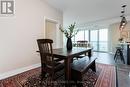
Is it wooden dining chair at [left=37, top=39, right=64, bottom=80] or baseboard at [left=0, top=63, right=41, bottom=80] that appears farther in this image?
baseboard at [left=0, top=63, right=41, bottom=80]

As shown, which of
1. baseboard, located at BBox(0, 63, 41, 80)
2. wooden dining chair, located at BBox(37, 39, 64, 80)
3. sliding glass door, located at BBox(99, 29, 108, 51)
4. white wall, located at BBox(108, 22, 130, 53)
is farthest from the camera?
sliding glass door, located at BBox(99, 29, 108, 51)

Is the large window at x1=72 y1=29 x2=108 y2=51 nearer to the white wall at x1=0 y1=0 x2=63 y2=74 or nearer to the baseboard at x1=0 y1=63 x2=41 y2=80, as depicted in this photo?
the white wall at x1=0 y1=0 x2=63 y2=74

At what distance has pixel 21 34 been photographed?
323cm

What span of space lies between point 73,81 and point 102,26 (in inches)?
301

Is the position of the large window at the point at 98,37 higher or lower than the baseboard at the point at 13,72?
higher

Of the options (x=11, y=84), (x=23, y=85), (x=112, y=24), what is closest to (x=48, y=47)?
(x=23, y=85)

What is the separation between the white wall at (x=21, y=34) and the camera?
282cm

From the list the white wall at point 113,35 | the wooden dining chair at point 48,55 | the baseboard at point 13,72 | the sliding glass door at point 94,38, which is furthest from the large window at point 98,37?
the wooden dining chair at point 48,55

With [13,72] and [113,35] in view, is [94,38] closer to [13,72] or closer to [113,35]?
[113,35]

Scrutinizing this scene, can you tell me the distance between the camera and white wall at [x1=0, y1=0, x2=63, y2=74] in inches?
111

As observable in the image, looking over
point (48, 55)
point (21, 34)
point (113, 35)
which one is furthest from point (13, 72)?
point (113, 35)

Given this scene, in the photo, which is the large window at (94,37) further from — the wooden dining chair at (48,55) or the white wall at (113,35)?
the wooden dining chair at (48,55)

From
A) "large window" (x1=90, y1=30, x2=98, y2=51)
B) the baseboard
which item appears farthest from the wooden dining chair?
"large window" (x1=90, y1=30, x2=98, y2=51)

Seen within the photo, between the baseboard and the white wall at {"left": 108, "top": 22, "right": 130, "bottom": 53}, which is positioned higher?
the white wall at {"left": 108, "top": 22, "right": 130, "bottom": 53}
